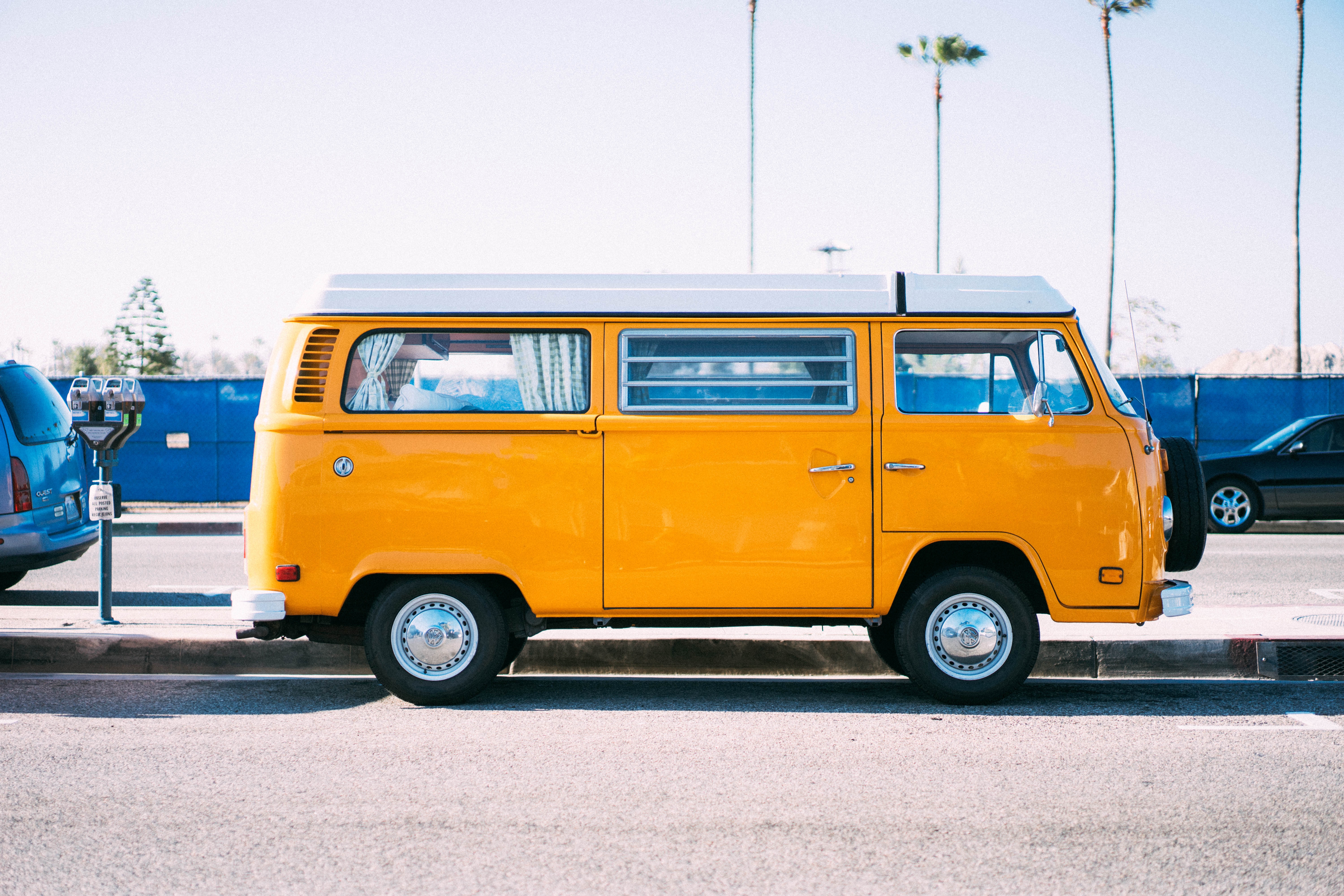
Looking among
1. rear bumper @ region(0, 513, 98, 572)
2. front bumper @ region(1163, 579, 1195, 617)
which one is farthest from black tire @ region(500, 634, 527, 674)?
rear bumper @ region(0, 513, 98, 572)

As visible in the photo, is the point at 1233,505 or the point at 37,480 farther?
the point at 1233,505

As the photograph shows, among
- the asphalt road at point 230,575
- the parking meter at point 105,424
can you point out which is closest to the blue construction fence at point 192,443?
the asphalt road at point 230,575

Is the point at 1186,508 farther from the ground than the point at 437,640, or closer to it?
farther from the ground

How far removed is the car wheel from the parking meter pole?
41.3 ft

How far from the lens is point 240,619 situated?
583cm

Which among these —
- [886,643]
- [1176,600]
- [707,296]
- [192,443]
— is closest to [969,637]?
[886,643]

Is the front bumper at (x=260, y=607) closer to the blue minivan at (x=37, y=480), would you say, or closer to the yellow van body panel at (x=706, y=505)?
the yellow van body panel at (x=706, y=505)

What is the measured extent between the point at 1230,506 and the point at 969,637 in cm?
1049

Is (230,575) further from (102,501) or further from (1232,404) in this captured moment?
(1232,404)

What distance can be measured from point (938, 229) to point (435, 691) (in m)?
42.4

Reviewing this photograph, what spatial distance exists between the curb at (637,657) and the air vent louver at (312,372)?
1.55 m

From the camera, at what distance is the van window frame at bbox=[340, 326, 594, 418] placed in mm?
5879

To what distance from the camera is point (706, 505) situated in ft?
19.1

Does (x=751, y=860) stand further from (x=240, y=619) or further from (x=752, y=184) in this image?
→ (x=752, y=184)
